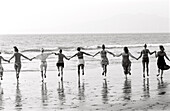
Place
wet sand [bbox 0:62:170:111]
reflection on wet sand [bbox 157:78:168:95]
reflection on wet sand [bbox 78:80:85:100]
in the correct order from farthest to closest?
reflection on wet sand [bbox 157:78:168:95] → reflection on wet sand [bbox 78:80:85:100] → wet sand [bbox 0:62:170:111]

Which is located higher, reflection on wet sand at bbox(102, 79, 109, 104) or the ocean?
the ocean

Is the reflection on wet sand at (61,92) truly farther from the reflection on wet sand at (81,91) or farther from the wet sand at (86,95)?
the reflection on wet sand at (81,91)

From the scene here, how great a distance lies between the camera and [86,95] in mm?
14367

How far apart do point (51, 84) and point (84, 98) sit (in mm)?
5152

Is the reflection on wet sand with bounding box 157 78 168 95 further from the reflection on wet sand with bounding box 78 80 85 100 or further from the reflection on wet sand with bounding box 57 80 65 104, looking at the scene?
the reflection on wet sand with bounding box 57 80 65 104

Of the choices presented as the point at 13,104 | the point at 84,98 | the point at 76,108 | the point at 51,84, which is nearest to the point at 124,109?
the point at 76,108

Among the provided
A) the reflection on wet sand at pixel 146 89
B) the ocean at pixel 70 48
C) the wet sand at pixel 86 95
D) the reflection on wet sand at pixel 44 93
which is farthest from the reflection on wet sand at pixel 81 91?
the ocean at pixel 70 48

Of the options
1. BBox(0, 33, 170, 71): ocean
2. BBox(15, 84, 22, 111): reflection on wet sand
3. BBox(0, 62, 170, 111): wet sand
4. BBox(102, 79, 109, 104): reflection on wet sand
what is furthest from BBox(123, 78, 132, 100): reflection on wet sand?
BBox(0, 33, 170, 71): ocean

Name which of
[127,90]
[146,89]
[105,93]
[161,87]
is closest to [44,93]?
[105,93]

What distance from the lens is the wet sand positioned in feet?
39.1

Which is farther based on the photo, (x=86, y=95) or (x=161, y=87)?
(x=161, y=87)

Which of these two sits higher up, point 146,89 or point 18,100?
point 146,89

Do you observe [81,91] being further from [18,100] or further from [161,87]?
[161,87]

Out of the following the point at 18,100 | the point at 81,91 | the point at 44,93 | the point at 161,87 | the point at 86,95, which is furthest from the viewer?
the point at 161,87
